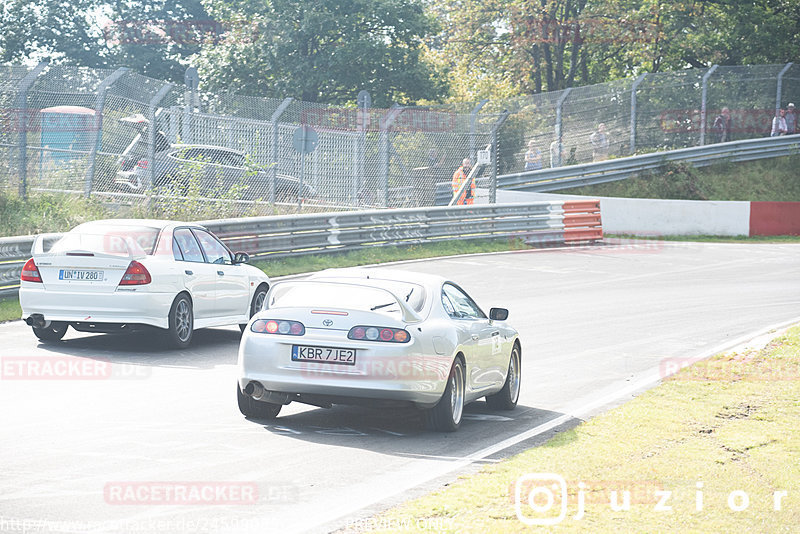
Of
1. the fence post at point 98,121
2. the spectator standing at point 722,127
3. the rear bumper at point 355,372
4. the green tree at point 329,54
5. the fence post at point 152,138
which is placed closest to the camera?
the rear bumper at point 355,372

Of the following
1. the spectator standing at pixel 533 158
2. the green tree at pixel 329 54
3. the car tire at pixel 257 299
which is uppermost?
the green tree at pixel 329 54

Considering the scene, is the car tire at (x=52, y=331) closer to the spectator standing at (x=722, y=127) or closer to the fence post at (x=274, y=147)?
the fence post at (x=274, y=147)

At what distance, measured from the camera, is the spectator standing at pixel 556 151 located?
34969 millimetres

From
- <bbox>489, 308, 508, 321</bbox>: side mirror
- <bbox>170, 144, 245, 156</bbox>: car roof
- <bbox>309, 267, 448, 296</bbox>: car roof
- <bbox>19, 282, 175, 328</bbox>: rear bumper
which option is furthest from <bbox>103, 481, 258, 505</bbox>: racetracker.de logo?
<bbox>170, 144, 245, 156</bbox>: car roof

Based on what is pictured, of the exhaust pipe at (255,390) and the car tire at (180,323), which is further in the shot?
the car tire at (180,323)

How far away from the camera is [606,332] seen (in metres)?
15.3

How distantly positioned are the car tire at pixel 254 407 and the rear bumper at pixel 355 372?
0.70 feet

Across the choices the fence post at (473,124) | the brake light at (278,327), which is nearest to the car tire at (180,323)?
the brake light at (278,327)

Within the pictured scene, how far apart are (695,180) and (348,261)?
17.9m

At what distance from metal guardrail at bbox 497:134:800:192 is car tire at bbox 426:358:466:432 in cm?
2616

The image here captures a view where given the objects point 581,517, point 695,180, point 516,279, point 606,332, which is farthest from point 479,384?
point 695,180

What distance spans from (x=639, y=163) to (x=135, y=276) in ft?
87.1

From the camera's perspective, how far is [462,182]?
96.4ft

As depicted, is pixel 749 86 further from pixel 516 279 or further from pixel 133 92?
pixel 133 92
